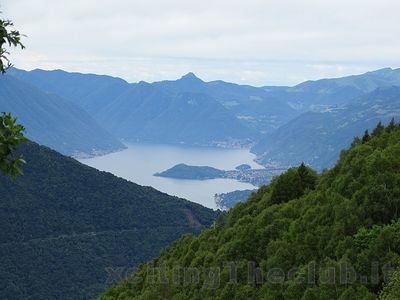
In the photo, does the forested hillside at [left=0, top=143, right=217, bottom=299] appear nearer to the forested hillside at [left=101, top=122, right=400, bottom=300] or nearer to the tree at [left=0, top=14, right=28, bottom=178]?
the forested hillside at [left=101, top=122, right=400, bottom=300]

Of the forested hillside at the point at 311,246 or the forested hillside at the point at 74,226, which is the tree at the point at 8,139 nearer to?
the forested hillside at the point at 311,246

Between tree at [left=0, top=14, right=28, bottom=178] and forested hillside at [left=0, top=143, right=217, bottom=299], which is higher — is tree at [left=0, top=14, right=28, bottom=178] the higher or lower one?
the higher one

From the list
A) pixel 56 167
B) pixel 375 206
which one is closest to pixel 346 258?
pixel 375 206

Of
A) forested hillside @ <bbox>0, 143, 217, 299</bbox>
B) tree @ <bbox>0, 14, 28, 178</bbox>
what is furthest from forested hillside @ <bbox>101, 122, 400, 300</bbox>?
forested hillside @ <bbox>0, 143, 217, 299</bbox>

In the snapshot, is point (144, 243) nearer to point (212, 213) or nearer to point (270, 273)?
point (212, 213)

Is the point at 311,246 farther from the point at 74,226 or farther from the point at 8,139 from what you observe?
the point at 74,226

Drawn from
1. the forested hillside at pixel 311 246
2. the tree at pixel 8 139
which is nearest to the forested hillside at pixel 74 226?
the forested hillside at pixel 311 246

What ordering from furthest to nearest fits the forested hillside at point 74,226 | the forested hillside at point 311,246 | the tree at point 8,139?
the forested hillside at point 74,226
the forested hillside at point 311,246
the tree at point 8,139
